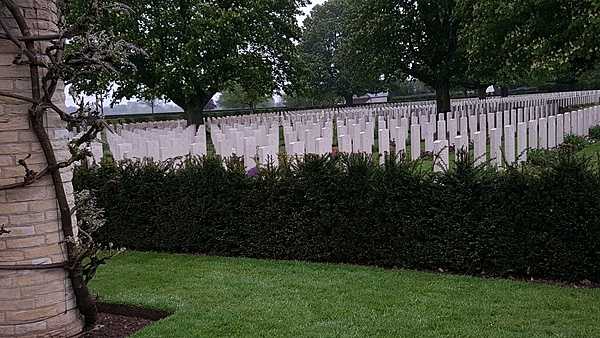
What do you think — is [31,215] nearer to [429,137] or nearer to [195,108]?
[429,137]

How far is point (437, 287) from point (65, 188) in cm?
331

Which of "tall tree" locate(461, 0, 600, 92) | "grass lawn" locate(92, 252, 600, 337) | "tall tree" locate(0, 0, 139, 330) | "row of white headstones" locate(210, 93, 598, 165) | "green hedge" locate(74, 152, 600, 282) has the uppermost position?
"tall tree" locate(461, 0, 600, 92)

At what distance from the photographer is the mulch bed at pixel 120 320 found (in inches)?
194

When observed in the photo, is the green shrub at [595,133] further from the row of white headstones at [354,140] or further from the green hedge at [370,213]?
the green hedge at [370,213]

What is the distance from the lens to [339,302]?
5.30 metres

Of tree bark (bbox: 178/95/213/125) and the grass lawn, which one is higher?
tree bark (bbox: 178/95/213/125)

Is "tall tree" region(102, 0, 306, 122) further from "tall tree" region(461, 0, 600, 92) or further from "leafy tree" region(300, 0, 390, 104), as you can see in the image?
"leafy tree" region(300, 0, 390, 104)

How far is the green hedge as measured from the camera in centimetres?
567

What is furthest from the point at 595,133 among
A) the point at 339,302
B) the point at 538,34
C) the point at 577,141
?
the point at 339,302

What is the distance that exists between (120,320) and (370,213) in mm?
2678

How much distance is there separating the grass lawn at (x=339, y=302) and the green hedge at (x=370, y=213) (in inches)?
10.9

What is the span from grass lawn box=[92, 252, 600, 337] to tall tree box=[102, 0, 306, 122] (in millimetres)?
15209

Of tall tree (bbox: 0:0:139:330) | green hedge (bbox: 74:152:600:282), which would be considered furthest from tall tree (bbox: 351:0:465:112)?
tall tree (bbox: 0:0:139:330)

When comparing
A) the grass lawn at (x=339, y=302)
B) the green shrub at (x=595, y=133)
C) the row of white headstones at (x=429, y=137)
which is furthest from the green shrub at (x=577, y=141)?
the grass lawn at (x=339, y=302)
